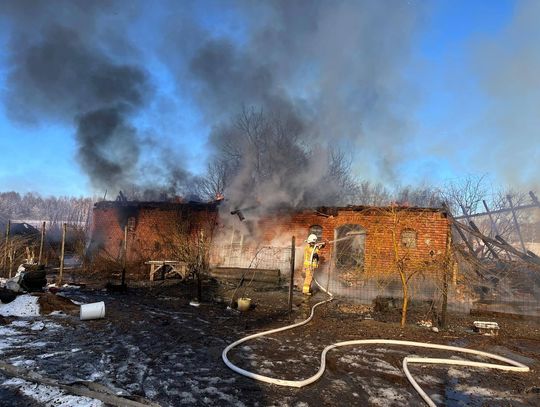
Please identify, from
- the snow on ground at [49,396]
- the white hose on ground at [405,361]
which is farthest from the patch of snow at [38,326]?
the white hose on ground at [405,361]

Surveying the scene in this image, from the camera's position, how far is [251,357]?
6480 millimetres

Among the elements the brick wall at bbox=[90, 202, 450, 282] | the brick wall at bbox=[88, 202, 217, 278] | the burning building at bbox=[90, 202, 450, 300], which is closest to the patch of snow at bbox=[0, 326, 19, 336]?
the burning building at bbox=[90, 202, 450, 300]

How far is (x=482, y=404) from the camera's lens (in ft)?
Answer: 16.7

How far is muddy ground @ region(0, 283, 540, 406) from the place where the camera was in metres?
5.06

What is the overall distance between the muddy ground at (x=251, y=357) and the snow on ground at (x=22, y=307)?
322mm

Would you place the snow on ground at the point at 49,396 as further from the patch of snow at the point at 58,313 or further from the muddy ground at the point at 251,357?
the patch of snow at the point at 58,313

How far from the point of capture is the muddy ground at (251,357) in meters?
5.06

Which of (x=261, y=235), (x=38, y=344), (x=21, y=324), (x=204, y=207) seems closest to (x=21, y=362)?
(x=38, y=344)

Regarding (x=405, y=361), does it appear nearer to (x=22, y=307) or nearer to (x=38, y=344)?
(x=38, y=344)

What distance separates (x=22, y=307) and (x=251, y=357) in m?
5.91

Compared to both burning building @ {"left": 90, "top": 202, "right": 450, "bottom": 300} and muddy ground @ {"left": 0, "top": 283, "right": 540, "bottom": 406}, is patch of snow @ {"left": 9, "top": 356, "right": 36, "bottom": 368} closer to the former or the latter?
muddy ground @ {"left": 0, "top": 283, "right": 540, "bottom": 406}

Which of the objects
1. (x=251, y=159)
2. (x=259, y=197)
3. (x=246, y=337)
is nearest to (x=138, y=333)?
(x=246, y=337)

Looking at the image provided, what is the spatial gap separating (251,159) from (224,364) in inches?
535

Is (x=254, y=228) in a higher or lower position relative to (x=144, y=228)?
higher
